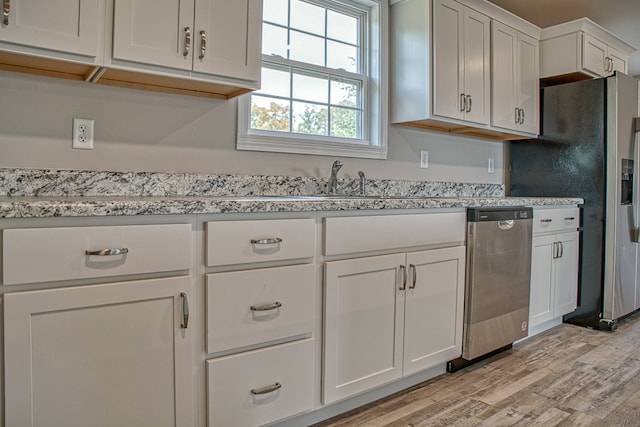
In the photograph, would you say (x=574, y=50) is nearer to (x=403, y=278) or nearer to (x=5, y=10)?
(x=403, y=278)

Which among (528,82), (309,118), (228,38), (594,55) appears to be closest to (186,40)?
(228,38)

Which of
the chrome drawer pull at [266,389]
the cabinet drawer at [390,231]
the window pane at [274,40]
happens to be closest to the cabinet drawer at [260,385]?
the chrome drawer pull at [266,389]

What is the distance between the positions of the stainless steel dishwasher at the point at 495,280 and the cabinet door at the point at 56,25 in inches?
69.4

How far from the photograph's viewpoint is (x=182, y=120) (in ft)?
6.37

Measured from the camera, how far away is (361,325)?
1.75 m

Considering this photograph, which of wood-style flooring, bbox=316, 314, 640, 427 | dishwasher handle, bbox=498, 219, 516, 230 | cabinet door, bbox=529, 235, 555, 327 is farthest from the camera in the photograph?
cabinet door, bbox=529, 235, 555, 327

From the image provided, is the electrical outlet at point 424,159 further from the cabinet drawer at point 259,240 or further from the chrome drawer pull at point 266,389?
the chrome drawer pull at point 266,389

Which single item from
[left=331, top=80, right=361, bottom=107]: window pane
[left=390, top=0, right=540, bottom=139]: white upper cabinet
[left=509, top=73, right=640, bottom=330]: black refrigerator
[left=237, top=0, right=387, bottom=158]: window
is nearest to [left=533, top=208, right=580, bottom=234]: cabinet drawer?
[left=509, top=73, right=640, bottom=330]: black refrigerator

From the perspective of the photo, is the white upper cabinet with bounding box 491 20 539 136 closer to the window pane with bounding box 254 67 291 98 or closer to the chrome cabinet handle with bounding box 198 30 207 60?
the window pane with bounding box 254 67 291 98

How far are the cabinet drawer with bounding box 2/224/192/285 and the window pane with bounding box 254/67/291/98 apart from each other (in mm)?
1209

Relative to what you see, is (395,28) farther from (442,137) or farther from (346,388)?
(346,388)

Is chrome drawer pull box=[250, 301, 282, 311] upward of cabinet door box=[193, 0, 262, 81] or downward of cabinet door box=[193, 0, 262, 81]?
downward

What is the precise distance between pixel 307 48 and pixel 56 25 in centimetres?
137

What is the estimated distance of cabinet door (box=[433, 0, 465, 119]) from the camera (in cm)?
255
